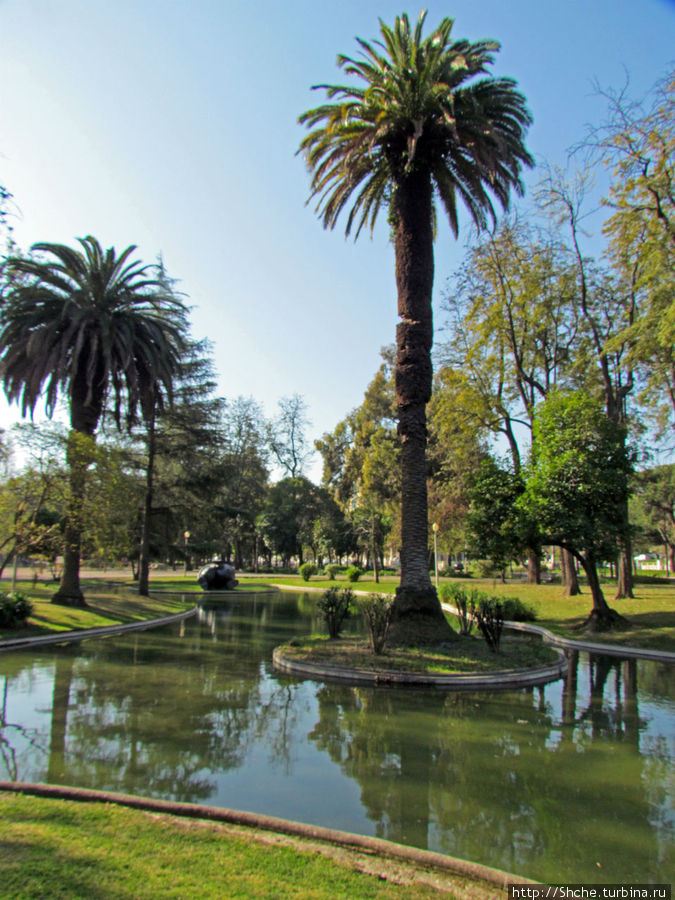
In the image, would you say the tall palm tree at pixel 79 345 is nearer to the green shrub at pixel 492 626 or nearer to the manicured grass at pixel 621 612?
the green shrub at pixel 492 626

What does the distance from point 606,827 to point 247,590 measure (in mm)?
35825

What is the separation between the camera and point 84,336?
800 inches

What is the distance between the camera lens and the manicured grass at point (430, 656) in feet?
38.5

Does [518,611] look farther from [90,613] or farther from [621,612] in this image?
[90,613]

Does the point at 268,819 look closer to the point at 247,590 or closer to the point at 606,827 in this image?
the point at 606,827

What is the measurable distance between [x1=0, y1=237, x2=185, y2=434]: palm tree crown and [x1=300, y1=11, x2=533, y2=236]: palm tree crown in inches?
391

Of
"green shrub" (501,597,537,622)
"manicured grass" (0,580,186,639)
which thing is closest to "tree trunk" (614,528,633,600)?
"green shrub" (501,597,537,622)

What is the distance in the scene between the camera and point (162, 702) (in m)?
9.12

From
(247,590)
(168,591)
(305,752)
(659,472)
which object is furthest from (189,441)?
(659,472)

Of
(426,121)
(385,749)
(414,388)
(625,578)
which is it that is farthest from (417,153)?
(625,578)

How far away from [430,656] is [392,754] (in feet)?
19.3

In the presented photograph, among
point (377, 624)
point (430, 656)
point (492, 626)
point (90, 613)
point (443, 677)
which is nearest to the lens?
point (443, 677)

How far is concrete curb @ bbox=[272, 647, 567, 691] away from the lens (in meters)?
11.0

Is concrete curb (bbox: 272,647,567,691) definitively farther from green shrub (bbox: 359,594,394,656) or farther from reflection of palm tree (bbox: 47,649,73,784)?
reflection of palm tree (bbox: 47,649,73,784)
